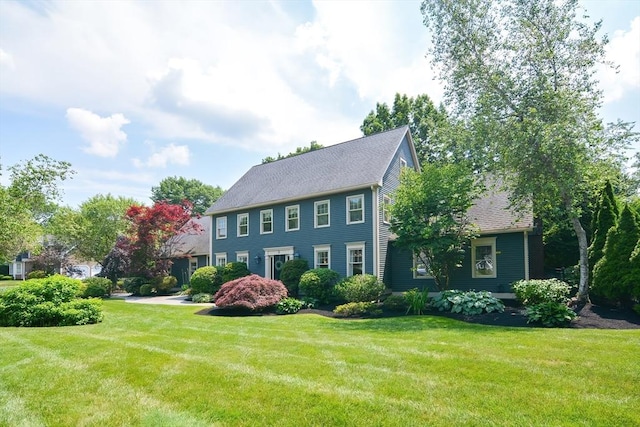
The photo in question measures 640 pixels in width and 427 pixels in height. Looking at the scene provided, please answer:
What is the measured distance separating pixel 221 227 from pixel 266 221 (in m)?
3.72

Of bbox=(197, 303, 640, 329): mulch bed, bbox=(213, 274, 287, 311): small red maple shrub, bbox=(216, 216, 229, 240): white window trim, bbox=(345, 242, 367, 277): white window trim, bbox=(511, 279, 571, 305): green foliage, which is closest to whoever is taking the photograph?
bbox=(197, 303, 640, 329): mulch bed

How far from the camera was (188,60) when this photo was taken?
1175cm

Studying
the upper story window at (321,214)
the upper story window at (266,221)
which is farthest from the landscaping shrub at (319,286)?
the upper story window at (266,221)

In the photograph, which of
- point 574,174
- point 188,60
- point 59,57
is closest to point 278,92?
point 188,60

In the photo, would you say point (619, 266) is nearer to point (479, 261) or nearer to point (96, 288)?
point (479, 261)

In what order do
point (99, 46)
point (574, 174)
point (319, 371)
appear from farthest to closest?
point (574, 174) < point (99, 46) < point (319, 371)

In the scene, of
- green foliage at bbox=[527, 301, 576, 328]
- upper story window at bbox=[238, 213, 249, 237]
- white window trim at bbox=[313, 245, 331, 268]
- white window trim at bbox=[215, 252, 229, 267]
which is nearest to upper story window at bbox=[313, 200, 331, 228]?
white window trim at bbox=[313, 245, 331, 268]

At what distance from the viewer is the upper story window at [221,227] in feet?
74.4

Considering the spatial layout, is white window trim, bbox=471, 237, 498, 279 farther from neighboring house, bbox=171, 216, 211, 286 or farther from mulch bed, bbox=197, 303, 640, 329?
neighboring house, bbox=171, 216, 211, 286

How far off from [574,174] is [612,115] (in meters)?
2.70

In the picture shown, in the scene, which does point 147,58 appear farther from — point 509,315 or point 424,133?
point 424,133

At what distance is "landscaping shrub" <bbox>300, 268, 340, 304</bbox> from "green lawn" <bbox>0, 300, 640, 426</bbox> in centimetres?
710

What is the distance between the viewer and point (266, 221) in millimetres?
20656

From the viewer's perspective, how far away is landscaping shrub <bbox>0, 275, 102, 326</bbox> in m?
10.4
